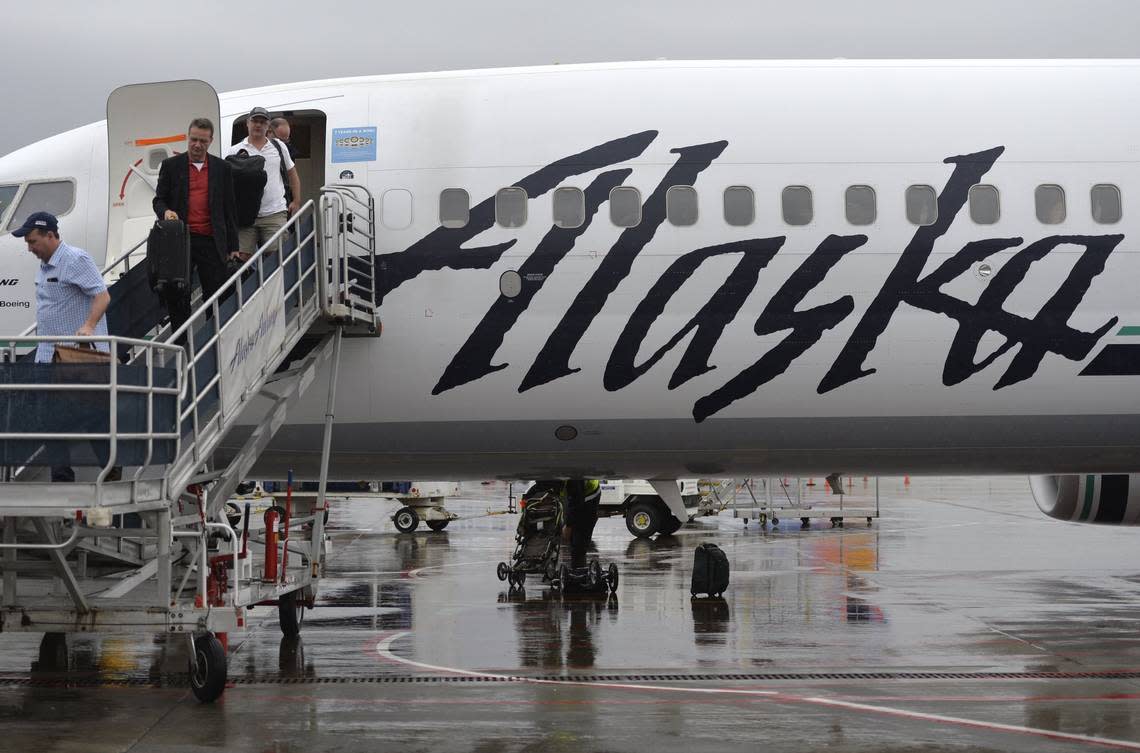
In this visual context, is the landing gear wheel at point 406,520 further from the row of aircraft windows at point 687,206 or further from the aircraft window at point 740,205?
the aircraft window at point 740,205

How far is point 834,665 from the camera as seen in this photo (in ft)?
40.9

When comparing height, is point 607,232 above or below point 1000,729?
above

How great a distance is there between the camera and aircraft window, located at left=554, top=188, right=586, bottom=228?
1279 centimetres

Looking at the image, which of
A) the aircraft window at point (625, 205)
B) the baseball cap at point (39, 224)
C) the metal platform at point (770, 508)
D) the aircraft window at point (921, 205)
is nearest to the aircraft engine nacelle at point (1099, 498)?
the aircraft window at point (921, 205)

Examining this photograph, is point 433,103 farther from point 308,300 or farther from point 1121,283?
point 1121,283

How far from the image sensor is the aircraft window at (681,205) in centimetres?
1277

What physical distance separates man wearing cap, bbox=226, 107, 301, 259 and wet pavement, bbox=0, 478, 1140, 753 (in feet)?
13.3

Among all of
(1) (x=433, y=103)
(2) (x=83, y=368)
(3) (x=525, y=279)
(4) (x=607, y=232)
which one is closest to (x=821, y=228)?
(4) (x=607, y=232)

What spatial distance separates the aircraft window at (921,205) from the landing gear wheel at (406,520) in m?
21.6

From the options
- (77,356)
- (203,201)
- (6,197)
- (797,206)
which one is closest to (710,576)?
(797,206)

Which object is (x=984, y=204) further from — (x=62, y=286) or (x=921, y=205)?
(x=62, y=286)

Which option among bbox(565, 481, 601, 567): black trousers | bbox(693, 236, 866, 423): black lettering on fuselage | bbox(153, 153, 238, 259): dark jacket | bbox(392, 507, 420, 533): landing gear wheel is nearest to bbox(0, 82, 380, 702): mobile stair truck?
bbox(153, 153, 238, 259): dark jacket

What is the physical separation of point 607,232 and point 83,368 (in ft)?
18.4

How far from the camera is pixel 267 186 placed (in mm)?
11758
